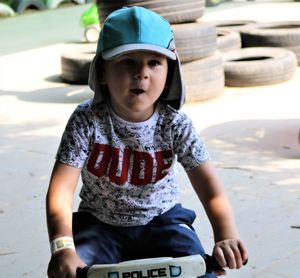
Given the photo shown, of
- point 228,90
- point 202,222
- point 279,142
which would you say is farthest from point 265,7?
point 202,222

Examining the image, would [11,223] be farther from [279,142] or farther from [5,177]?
[279,142]

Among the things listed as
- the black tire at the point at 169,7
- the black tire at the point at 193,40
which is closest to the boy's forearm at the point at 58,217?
the black tire at the point at 169,7

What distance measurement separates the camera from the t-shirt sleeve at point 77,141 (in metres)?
2.20

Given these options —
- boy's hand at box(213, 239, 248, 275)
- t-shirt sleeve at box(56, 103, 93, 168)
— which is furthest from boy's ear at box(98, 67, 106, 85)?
boy's hand at box(213, 239, 248, 275)

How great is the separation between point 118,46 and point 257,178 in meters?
2.58

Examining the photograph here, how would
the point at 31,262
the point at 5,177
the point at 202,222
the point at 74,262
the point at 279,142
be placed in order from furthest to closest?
the point at 279,142 < the point at 5,177 < the point at 202,222 < the point at 31,262 < the point at 74,262

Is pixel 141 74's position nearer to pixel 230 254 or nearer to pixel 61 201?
pixel 61 201

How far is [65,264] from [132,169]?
51cm

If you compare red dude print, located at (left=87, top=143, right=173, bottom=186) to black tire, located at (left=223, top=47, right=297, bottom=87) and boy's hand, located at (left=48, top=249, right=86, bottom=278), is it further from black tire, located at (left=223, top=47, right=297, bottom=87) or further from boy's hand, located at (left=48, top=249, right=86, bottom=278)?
black tire, located at (left=223, top=47, right=297, bottom=87)

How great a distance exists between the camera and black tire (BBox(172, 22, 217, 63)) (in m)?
6.75

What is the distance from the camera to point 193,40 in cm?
679

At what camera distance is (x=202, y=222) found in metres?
3.79

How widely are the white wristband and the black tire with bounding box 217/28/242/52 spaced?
6.74 metres

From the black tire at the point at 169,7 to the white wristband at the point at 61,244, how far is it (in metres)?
4.69
